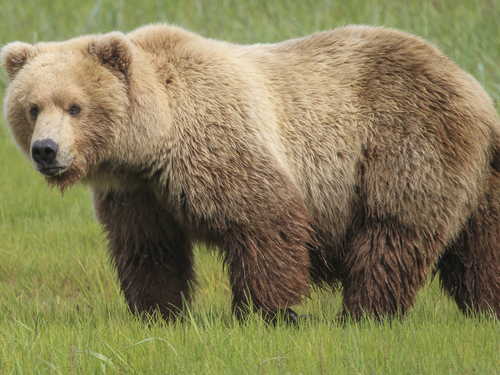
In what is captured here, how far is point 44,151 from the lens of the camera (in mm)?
4102

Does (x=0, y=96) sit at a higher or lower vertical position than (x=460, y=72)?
lower

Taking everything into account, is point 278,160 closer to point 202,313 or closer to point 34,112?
point 202,313

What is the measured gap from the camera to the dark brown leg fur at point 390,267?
4902mm

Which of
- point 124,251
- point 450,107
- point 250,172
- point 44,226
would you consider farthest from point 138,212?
point 44,226

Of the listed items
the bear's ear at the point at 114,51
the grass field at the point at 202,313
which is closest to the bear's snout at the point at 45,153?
the bear's ear at the point at 114,51

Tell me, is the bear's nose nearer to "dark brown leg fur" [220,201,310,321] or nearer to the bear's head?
the bear's head

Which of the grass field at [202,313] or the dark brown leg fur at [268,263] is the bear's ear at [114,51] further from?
the grass field at [202,313]

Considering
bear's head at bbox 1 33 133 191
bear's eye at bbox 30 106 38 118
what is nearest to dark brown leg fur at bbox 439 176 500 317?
bear's head at bbox 1 33 133 191

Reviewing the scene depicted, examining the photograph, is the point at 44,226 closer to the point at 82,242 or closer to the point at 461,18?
the point at 82,242

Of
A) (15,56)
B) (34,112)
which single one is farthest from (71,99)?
(15,56)

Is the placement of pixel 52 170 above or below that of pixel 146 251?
above

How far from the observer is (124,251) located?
4.99m

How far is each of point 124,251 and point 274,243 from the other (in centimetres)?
115

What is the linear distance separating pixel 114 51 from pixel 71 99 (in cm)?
45
